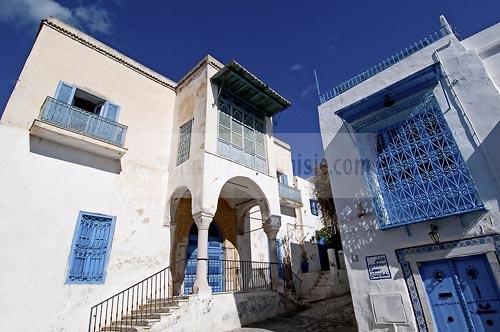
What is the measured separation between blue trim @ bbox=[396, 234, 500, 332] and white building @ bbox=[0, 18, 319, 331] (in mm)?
4862

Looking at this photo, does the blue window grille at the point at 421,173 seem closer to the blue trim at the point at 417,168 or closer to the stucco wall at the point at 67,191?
the blue trim at the point at 417,168

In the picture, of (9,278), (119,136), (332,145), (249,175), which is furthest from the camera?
(249,175)

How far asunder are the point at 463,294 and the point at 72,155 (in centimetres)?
1004

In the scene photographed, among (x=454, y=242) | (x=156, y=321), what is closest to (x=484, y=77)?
(x=454, y=242)

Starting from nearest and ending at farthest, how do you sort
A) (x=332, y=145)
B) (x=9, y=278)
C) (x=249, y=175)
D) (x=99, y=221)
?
1. (x=9, y=278)
2. (x=332, y=145)
3. (x=99, y=221)
4. (x=249, y=175)

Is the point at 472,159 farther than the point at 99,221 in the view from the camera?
No

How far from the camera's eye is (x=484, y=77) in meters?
5.57

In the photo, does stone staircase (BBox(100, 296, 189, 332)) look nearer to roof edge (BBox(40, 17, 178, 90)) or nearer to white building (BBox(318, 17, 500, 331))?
white building (BBox(318, 17, 500, 331))

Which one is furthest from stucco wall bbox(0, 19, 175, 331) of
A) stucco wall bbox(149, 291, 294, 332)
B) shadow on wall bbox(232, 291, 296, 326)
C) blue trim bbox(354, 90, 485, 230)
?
blue trim bbox(354, 90, 485, 230)

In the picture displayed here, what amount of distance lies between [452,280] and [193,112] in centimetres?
900

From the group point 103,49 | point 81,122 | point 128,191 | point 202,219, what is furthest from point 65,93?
point 202,219

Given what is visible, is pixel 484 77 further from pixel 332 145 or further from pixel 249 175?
pixel 249 175

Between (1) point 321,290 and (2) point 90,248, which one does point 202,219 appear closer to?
(2) point 90,248

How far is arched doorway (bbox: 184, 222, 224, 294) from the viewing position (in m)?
9.94
